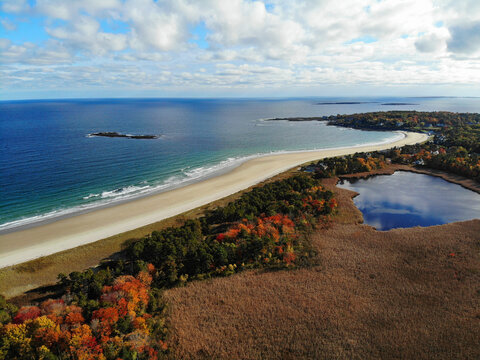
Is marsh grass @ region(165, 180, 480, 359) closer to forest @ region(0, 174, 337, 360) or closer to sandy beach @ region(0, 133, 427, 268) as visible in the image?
forest @ region(0, 174, 337, 360)

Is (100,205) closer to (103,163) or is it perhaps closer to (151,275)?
(151,275)

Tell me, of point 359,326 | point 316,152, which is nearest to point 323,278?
point 359,326

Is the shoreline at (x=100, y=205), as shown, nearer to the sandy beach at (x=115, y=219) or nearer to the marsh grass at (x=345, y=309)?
the sandy beach at (x=115, y=219)

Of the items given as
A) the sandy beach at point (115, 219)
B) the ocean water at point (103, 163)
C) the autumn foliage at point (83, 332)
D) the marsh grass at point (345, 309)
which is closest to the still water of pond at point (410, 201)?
the marsh grass at point (345, 309)

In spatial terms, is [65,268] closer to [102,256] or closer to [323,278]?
[102,256]

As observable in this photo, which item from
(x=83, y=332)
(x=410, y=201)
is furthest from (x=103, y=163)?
(x=410, y=201)
